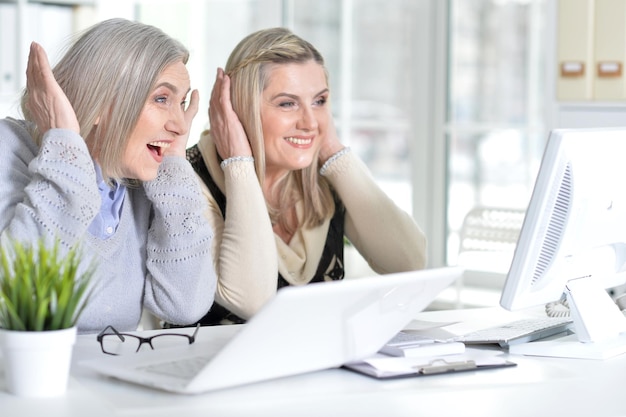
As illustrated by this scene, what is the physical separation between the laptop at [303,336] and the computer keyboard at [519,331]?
285 mm

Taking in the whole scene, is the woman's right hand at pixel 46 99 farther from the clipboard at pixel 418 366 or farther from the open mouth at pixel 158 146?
the clipboard at pixel 418 366

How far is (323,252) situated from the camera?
2.69 meters

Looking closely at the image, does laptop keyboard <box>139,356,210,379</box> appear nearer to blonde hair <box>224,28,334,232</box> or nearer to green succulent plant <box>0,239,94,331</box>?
green succulent plant <box>0,239,94,331</box>

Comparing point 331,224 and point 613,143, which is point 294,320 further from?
point 331,224

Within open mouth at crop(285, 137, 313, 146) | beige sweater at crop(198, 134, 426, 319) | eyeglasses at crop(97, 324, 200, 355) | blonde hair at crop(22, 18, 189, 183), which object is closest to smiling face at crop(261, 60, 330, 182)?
open mouth at crop(285, 137, 313, 146)

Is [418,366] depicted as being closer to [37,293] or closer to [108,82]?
[37,293]

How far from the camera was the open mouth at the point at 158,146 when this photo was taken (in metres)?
2.21

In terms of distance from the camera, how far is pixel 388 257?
2.78 metres

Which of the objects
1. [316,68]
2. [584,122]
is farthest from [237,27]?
[316,68]

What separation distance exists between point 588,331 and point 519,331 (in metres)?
0.14

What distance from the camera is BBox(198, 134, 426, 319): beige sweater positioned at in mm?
2414

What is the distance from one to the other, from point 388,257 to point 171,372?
1302mm

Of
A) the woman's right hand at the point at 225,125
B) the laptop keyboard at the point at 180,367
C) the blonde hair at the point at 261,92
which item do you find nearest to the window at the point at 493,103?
the blonde hair at the point at 261,92

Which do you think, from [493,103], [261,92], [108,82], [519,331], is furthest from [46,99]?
[493,103]
